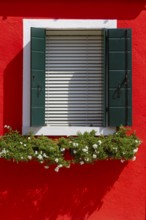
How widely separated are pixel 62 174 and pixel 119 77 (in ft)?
4.58

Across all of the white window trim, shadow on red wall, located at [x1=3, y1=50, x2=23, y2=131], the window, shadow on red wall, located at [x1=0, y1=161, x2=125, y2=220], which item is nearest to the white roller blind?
the window

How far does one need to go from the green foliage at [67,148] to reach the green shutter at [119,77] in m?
0.28

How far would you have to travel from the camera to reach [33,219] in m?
5.18

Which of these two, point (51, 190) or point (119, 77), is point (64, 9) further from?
point (51, 190)

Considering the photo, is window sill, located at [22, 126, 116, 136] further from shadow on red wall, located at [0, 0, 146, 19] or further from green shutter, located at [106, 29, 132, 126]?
shadow on red wall, located at [0, 0, 146, 19]

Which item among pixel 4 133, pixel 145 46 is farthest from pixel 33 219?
pixel 145 46

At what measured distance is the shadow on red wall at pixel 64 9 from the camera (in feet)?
Answer: 17.1

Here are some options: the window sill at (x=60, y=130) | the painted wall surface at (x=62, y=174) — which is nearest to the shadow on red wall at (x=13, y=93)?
the painted wall surface at (x=62, y=174)

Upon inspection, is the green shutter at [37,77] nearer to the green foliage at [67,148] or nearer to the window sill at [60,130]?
the window sill at [60,130]

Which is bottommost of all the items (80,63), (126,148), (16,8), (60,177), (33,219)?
(33,219)

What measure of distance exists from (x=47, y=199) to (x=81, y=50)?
1.93m

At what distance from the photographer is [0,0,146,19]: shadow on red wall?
5.21m

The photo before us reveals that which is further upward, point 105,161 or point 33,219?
point 105,161

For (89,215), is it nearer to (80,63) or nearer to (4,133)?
(4,133)
